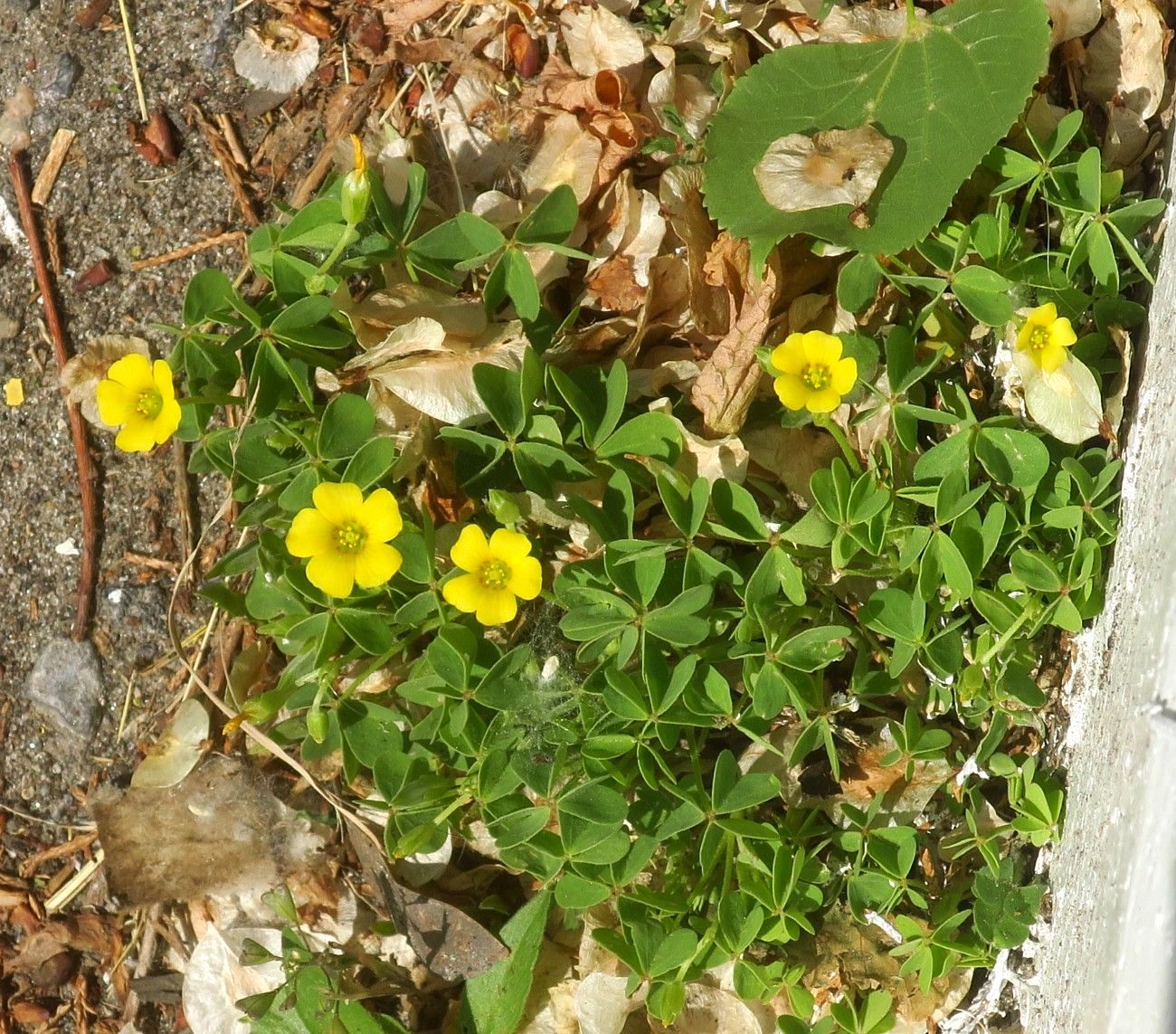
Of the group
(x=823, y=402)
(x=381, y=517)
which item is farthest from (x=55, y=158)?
(x=823, y=402)

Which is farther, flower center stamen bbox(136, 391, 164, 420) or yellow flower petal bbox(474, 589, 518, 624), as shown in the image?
flower center stamen bbox(136, 391, 164, 420)

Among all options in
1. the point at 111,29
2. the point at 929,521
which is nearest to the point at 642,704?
the point at 929,521

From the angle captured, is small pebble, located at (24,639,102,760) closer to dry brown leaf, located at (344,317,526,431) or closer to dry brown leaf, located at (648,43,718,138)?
dry brown leaf, located at (344,317,526,431)

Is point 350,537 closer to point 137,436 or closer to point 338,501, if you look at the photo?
point 338,501

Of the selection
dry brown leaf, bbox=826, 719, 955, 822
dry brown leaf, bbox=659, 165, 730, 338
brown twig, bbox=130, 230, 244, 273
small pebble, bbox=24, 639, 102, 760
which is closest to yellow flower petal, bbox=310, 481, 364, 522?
dry brown leaf, bbox=659, 165, 730, 338

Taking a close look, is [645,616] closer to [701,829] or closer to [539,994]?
[701,829]

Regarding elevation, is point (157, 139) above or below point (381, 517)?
above
